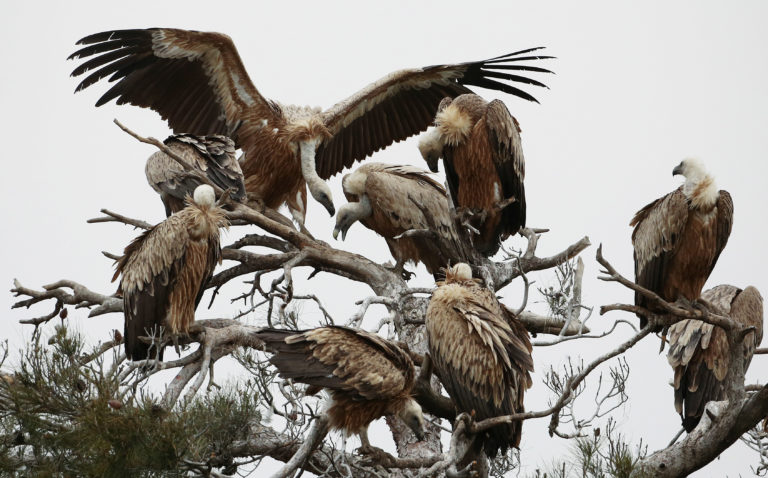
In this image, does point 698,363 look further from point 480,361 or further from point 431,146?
point 431,146

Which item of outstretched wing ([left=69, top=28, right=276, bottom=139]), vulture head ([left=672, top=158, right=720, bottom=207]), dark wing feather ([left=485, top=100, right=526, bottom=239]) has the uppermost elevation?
outstretched wing ([left=69, top=28, right=276, bottom=139])

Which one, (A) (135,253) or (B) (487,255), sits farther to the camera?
(B) (487,255)

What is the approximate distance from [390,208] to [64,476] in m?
4.30

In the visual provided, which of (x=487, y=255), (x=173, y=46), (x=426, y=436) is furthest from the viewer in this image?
(x=173, y=46)

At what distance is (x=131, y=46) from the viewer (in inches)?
366

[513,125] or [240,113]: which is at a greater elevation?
[240,113]

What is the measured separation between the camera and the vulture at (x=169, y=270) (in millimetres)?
6863

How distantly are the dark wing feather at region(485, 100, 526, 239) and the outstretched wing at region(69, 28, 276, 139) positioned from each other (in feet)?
8.59

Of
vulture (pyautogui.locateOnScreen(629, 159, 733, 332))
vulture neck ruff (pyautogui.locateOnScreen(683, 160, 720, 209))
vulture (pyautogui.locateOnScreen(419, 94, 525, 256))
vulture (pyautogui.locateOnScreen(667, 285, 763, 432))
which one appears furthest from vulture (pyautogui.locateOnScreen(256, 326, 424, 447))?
vulture (pyautogui.locateOnScreen(419, 94, 525, 256))

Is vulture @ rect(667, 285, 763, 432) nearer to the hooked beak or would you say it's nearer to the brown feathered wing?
the brown feathered wing

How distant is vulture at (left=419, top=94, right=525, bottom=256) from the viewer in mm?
8188

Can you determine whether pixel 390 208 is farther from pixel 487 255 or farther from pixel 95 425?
pixel 95 425

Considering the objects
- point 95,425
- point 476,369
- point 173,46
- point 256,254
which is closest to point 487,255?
point 256,254

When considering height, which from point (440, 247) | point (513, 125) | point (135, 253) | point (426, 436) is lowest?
point (426, 436)
